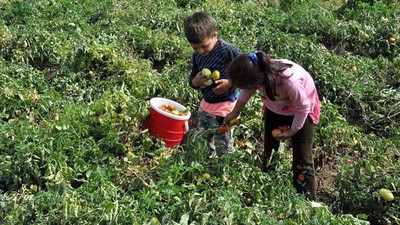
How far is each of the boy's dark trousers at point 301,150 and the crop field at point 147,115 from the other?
0.12 metres

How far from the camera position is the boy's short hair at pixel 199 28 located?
3.56 m

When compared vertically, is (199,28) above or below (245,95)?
above

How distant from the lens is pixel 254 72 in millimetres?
3057

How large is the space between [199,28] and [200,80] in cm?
41

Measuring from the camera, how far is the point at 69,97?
16.6 feet

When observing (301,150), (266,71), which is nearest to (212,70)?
(266,71)

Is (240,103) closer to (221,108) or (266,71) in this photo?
(221,108)

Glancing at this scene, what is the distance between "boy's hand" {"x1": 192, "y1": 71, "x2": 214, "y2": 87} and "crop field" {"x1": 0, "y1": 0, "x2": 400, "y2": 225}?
0.45m

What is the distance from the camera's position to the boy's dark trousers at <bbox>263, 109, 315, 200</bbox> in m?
3.51

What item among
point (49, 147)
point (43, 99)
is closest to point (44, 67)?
point (43, 99)

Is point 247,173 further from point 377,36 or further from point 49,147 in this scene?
point 377,36

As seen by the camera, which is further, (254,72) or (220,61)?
(220,61)

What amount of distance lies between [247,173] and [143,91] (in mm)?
1794

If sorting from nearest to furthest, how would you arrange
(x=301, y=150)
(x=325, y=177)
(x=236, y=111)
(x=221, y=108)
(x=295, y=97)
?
(x=295, y=97) → (x=301, y=150) → (x=236, y=111) → (x=221, y=108) → (x=325, y=177)
